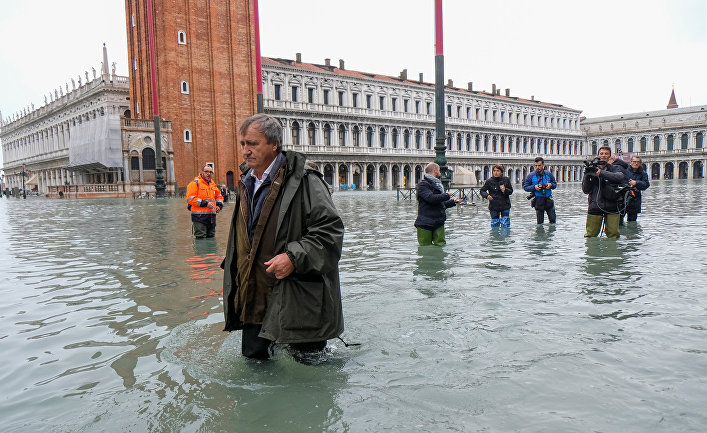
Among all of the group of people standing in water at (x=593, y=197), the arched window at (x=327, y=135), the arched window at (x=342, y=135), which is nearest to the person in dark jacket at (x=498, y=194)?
the group of people standing in water at (x=593, y=197)

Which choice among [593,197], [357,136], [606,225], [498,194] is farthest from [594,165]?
[357,136]

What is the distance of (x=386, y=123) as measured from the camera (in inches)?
2253

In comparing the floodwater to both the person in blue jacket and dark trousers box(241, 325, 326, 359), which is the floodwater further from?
the person in blue jacket

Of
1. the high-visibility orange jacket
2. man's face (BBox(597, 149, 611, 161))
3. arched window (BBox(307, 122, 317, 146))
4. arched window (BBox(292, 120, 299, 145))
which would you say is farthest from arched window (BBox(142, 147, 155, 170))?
man's face (BBox(597, 149, 611, 161))

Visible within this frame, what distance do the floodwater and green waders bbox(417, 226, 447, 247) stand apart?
1.29 metres

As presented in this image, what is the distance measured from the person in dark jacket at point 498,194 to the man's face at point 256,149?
25.1 feet

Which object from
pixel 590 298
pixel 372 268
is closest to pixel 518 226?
pixel 372 268

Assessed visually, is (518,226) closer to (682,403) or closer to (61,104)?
(682,403)

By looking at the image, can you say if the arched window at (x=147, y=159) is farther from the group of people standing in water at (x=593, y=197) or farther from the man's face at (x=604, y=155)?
the man's face at (x=604, y=155)

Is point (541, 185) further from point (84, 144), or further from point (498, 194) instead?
point (84, 144)

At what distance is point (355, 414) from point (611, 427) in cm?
126

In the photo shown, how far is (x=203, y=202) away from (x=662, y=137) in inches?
3494

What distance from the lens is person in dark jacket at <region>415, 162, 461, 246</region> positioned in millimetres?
7695

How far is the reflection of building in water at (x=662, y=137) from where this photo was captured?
7712 centimetres
